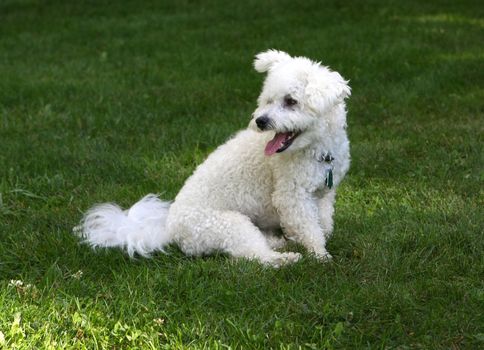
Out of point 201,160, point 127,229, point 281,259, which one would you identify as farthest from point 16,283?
point 201,160

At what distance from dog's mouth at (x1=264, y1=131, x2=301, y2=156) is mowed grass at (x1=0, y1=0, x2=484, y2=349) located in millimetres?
642

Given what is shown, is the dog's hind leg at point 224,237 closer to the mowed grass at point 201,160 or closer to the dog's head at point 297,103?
the mowed grass at point 201,160

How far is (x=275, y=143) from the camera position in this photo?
422cm

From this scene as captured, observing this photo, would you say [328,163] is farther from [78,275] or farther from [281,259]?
[78,275]

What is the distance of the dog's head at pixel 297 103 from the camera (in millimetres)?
4094

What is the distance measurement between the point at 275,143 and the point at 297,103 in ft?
0.86

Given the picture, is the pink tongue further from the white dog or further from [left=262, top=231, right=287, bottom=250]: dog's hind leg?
[left=262, top=231, right=287, bottom=250]: dog's hind leg

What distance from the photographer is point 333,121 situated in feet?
14.2

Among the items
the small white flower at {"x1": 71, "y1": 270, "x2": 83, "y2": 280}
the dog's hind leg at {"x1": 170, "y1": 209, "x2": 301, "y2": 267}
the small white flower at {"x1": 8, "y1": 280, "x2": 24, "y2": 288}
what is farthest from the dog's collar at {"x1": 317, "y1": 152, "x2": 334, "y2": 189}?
the small white flower at {"x1": 8, "y1": 280, "x2": 24, "y2": 288}

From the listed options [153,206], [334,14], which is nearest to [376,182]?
[153,206]

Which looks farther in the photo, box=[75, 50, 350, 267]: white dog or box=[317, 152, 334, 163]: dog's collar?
box=[317, 152, 334, 163]: dog's collar

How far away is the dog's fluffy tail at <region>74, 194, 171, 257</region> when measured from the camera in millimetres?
4328

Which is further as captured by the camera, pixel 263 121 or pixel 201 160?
pixel 201 160

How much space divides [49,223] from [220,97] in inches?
125
